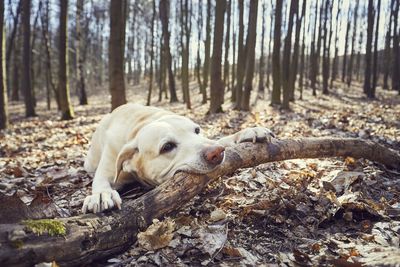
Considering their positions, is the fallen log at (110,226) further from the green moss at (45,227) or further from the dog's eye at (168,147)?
the dog's eye at (168,147)

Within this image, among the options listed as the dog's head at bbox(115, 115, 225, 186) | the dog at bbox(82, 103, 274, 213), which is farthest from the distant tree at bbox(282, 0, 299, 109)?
the dog's head at bbox(115, 115, 225, 186)

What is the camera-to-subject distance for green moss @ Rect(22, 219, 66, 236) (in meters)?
2.04

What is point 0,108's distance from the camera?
10680 millimetres

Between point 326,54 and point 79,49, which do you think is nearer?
point 79,49

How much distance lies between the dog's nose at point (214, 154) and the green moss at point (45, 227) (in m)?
1.29

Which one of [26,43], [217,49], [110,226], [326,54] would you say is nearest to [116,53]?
[217,49]

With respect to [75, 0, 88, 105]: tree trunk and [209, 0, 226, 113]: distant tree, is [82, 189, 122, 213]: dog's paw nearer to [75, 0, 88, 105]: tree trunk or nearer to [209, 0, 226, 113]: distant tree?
[209, 0, 226, 113]: distant tree

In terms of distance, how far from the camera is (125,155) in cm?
356

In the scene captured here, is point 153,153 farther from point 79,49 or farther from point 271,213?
point 79,49

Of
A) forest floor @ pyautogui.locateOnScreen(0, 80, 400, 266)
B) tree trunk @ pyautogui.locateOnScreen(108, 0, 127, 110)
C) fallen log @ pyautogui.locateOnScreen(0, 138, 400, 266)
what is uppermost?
tree trunk @ pyautogui.locateOnScreen(108, 0, 127, 110)

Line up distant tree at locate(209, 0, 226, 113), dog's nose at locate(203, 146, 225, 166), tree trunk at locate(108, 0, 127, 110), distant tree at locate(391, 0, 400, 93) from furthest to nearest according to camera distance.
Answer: distant tree at locate(391, 0, 400, 93) → distant tree at locate(209, 0, 226, 113) → tree trunk at locate(108, 0, 127, 110) → dog's nose at locate(203, 146, 225, 166)

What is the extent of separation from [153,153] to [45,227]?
1421 millimetres

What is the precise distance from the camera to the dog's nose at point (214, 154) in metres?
3.02

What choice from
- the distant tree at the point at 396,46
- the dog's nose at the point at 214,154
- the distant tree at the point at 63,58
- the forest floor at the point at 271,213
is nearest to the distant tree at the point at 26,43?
the distant tree at the point at 63,58
